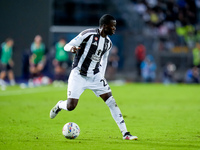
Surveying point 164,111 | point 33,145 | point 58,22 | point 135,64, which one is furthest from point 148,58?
point 33,145

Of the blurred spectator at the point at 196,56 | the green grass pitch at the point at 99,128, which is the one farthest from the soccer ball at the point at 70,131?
the blurred spectator at the point at 196,56

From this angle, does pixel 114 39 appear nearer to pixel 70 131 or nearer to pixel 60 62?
pixel 60 62

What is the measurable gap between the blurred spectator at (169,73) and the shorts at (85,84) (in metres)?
20.3

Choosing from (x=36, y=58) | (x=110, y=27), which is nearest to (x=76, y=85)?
(x=110, y=27)

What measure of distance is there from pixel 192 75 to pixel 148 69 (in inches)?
112

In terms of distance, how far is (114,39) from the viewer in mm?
29938

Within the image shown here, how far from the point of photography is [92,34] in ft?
25.8

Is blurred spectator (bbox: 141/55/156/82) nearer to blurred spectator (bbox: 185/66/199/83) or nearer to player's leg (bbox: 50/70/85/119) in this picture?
blurred spectator (bbox: 185/66/199/83)

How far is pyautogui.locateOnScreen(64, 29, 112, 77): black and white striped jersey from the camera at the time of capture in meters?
7.87

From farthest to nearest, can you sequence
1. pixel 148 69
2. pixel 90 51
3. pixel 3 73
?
pixel 148 69
pixel 3 73
pixel 90 51

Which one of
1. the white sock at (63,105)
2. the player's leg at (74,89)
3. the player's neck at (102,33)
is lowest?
the white sock at (63,105)

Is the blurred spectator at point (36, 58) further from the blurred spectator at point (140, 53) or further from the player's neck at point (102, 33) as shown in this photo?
the player's neck at point (102, 33)

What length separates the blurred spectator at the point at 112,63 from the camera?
28.6m

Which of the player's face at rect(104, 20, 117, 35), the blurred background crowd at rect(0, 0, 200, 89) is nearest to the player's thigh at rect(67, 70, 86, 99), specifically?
the player's face at rect(104, 20, 117, 35)
